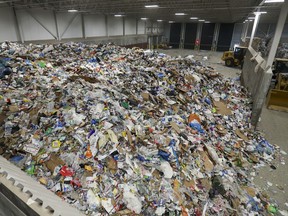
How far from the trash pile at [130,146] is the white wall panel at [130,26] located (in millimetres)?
16954

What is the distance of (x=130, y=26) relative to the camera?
21.8 metres

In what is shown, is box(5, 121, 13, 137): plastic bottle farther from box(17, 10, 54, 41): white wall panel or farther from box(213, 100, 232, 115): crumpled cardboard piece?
box(17, 10, 54, 41): white wall panel

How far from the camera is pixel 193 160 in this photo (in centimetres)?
356

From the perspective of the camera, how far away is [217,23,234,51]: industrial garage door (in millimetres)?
24422

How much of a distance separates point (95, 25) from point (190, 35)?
1521cm

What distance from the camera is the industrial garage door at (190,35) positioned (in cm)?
2615

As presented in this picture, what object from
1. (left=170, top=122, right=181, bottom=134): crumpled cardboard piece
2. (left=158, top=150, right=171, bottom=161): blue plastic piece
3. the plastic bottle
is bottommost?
(left=158, top=150, right=171, bottom=161): blue plastic piece

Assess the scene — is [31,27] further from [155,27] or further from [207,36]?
[207,36]

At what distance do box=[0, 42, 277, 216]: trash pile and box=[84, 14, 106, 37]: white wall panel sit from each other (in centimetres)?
1093

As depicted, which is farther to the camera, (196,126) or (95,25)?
(95,25)

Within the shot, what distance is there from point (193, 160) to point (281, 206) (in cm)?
160

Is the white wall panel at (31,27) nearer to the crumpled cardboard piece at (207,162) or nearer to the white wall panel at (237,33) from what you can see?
the crumpled cardboard piece at (207,162)

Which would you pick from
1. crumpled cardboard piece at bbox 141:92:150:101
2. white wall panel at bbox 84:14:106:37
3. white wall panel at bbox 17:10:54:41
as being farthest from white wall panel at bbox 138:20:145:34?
crumpled cardboard piece at bbox 141:92:150:101

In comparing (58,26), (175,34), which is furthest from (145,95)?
(175,34)
